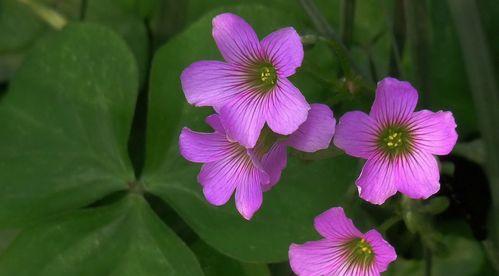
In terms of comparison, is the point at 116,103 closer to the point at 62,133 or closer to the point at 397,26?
the point at 62,133

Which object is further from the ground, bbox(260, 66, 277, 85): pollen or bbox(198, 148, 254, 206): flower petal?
bbox(260, 66, 277, 85): pollen

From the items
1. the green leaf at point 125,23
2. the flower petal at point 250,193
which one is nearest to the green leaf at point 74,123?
the green leaf at point 125,23

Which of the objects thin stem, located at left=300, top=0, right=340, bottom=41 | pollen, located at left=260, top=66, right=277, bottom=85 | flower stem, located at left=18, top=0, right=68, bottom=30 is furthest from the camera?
flower stem, located at left=18, top=0, right=68, bottom=30

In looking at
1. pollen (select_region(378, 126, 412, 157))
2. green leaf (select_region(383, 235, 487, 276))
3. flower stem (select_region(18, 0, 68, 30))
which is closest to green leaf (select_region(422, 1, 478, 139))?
green leaf (select_region(383, 235, 487, 276))

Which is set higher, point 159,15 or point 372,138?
point 372,138

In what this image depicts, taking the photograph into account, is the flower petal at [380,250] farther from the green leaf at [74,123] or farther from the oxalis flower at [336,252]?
the green leaf at [74,123]

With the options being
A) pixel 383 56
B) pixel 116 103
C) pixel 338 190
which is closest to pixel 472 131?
pixel 383 56

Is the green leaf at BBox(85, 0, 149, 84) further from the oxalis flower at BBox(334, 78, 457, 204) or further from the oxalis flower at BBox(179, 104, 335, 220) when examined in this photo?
the oxalis flower at BBox(334, 78, 457, 204)
